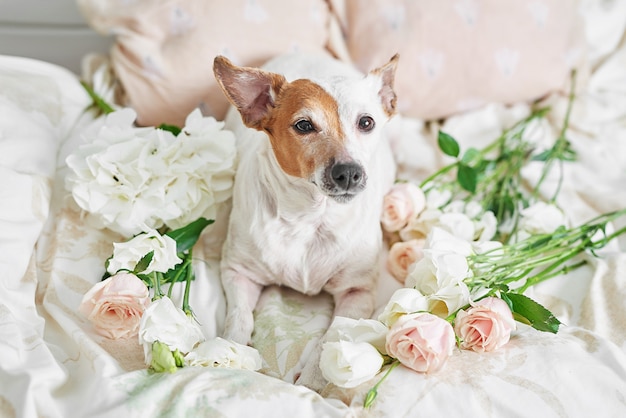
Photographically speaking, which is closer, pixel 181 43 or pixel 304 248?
pixel 304 248

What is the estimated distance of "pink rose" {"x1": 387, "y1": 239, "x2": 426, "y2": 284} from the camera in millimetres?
1437

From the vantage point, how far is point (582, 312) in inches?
53.5

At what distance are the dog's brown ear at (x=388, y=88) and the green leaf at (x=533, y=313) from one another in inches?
18.0

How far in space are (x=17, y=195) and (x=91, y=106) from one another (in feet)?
1.66

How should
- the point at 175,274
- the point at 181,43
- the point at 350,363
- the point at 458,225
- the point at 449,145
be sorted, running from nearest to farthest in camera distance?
the point at 350,363 → the point at 175,274 → the point at 458,225 → the point at 449,145 → the point at 181,43

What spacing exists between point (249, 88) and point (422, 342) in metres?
0.60

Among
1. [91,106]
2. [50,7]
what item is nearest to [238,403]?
[91,106]

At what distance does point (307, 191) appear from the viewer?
1.33 meters

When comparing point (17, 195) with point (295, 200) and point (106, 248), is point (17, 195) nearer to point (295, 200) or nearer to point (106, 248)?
point (106, 248)

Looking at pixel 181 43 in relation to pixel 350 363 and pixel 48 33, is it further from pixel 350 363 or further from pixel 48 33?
pixel 350 363

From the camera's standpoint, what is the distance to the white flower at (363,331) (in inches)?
43.9

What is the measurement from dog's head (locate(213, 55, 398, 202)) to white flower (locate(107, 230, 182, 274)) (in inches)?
10.7

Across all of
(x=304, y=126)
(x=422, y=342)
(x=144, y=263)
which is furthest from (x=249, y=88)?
(x=422, y=342)

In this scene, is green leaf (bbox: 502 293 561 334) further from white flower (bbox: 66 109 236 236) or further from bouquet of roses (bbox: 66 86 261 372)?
white flower (bbox: 66 109 236 236)
